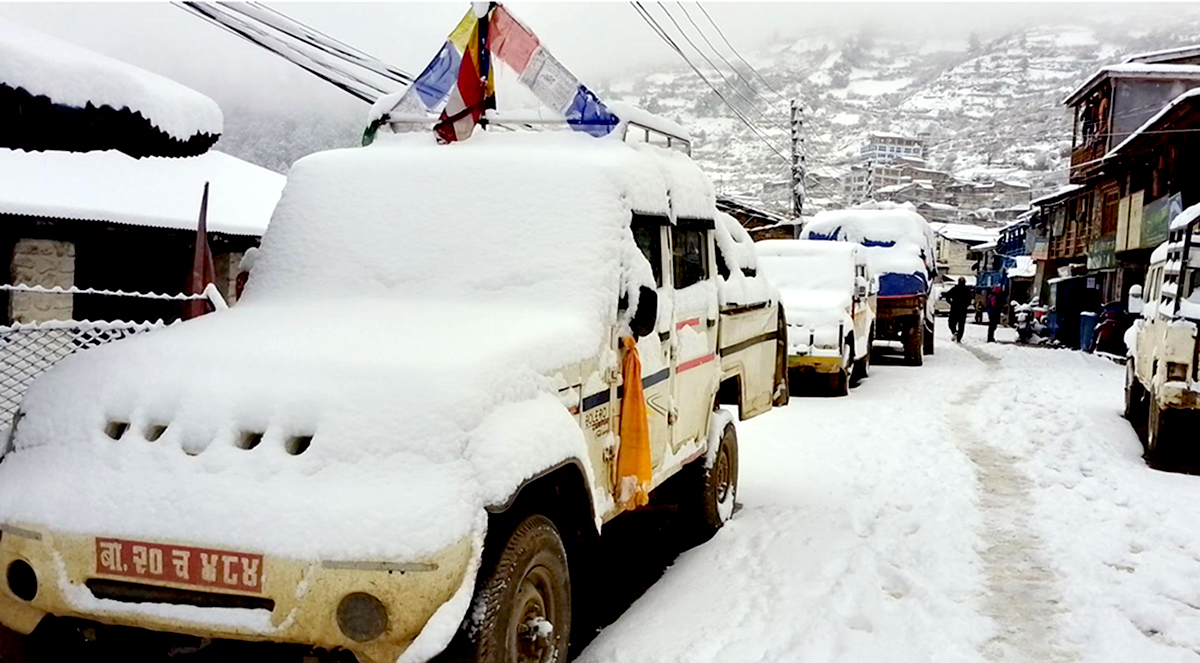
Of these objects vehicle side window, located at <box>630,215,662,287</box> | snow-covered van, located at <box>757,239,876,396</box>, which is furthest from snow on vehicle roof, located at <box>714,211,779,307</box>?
snow-covered van, located at <box>757,239,876,396</box>

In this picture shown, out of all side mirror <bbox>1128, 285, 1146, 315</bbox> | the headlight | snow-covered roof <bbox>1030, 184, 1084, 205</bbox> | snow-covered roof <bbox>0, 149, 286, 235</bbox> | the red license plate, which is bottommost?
the red license plate

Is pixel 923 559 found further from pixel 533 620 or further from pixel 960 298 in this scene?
pixel 960 298

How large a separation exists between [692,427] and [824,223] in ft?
53.9

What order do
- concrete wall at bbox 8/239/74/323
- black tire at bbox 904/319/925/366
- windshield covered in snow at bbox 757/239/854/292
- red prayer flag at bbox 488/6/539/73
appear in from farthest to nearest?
1. black tire at bbox 904/319/925/366
2. windshield covered in snow at bbox 757/239/854/292
3. concrete wall at bbox 8/239/74/323
4. red prayer flag at bbox 488/6/539/73

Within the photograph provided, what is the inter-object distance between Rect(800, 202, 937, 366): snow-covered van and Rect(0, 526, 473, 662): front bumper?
54.1 feet

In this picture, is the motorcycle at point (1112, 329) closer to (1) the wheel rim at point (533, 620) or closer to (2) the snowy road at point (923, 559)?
(2) the snowy road at point (923, 559)

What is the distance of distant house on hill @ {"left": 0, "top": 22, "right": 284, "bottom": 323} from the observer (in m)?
3.88

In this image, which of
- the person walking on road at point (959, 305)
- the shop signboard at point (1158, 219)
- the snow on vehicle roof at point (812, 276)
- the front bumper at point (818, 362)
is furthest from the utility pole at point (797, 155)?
the front bumper at point (818, 362)

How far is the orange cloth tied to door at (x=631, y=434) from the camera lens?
15.3ft

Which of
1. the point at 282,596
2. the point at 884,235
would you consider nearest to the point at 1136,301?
the point at 884,235

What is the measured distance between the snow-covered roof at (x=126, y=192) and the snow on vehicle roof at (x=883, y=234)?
12.2 metres

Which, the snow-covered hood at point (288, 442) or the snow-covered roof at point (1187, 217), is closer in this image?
the snow-covered hood at point (288, 442)

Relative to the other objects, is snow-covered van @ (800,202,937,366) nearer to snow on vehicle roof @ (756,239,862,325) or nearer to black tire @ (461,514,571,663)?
snow on vehicle roof @ (756,239,862,325)

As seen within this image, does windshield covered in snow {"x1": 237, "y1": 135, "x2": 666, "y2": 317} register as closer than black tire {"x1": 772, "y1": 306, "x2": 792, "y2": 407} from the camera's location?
Yes
